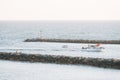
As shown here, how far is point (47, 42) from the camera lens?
11781 cm

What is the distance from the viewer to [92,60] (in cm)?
6938

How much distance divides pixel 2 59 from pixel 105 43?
3827 centimetres

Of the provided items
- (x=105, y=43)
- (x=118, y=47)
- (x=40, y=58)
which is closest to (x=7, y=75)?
(x=40, y=58)

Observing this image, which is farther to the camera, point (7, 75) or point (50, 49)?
point (50, 49)

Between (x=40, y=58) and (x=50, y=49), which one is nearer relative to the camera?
(x=40, y=58)

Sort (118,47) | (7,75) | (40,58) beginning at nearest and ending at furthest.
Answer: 1. (7,75)
2. (40,58)
3. (118,47)

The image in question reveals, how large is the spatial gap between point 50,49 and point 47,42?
64.2 feet

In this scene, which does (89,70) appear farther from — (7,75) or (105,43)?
(105,43)

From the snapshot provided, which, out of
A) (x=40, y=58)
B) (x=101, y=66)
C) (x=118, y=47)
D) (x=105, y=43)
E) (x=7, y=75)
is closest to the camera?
(x=7, y=75)

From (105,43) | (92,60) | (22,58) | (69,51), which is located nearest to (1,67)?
(22,58)

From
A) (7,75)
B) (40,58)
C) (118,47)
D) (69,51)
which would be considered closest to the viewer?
(7,75)

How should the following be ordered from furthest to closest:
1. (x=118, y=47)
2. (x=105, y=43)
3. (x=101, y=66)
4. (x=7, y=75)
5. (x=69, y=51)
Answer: (x=105, y=43) < (x=118, y=47) < (x=69, y=51) < (x=101, y=66) < (x=7, y=75)

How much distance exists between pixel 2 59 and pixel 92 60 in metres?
16.3

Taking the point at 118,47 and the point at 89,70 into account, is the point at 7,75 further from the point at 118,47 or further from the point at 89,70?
the point at 118,47
